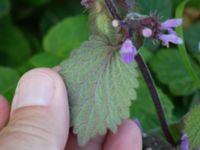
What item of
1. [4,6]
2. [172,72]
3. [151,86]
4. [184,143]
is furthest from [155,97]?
[4,6]

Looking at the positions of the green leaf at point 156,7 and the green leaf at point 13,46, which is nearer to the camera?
the green leaf at point 156,7

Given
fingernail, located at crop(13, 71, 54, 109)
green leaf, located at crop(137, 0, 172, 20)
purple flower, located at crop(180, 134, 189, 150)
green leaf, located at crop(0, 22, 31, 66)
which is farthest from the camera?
green leaf, located at crop(0, 22, 31, 66)

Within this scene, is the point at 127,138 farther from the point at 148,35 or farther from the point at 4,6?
the point at 4,6

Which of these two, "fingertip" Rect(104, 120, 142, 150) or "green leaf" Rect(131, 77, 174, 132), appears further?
"green leaf" Rect(131, 77, 174, 132)

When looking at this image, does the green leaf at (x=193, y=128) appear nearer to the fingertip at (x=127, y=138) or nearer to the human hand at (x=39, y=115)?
the fingertip at (x=127, y=138)

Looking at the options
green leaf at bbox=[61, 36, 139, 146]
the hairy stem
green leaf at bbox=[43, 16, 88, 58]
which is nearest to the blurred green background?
green leaf at bbox=[43, 16, 88, 58]

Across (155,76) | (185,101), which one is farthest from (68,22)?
(185,101)

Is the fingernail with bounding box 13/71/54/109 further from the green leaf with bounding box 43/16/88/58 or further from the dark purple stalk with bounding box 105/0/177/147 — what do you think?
the green leaf with bounding box 43/16/88/58

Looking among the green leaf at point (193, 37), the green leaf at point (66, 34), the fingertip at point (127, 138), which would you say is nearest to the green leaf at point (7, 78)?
the green leaf at point (66, 34)
